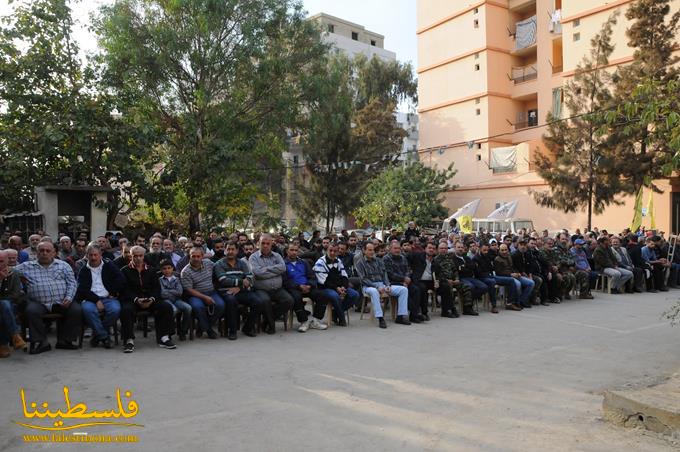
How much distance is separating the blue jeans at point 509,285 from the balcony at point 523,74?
22481 mm

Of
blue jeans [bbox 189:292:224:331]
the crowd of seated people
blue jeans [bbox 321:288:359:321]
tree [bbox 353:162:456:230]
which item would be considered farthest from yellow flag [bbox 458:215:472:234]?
blue jeans [bbox 189:292:224:331]

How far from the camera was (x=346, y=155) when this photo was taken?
94.4 feet

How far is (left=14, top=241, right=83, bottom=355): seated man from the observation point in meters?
7.05

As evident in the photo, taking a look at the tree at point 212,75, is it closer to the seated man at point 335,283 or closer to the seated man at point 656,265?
the seated man at point 335,283

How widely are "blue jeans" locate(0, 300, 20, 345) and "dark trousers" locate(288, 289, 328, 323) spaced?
3.84m

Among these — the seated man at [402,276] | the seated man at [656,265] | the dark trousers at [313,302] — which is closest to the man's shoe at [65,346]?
the dark trousers at [313,302]

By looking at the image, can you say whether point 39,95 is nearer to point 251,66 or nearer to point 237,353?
point 251,66

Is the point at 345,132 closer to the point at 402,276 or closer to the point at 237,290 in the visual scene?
the point at 402,276

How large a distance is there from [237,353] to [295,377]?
145cm

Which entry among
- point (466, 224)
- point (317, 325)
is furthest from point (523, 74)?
point (317, 325)

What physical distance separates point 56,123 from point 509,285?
12.4 m

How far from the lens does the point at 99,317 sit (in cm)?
736

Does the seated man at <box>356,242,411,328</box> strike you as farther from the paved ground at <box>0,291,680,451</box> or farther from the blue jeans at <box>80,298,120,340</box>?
the blue jeans at <box>80,298,120,340</box>

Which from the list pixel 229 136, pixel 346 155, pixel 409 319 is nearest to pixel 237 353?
pixel 409 319
